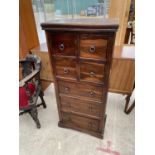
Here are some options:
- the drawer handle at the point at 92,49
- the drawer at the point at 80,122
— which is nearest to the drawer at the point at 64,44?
the drawer handle at the point at 92,49

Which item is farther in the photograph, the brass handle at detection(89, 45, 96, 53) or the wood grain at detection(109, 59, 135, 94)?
the wood grain at detection(109, 59, 135, 94)

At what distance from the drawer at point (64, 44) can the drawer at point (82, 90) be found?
30 centimetres

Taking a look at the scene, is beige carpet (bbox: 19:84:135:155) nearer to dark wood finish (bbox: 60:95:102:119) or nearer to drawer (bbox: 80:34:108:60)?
dark wood finish (bbox: 60:95:102:119)

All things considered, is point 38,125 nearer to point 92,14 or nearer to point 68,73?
point 68,73

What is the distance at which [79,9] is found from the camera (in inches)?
99.7

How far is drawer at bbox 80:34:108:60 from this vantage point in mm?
898

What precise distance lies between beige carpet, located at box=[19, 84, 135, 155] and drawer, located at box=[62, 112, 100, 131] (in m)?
0.11

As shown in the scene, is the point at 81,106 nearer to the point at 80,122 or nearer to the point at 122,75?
the point at 80,122

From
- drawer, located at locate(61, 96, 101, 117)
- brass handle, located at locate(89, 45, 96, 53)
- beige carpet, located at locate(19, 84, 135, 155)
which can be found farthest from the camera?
beige carpet, located at locate(19, 84, 135, 155)

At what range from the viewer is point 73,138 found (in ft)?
4.85

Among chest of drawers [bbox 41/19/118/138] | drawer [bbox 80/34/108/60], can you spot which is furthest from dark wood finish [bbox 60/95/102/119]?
drawer [bbox 80/34/108/60]

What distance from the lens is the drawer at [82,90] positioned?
1137mm
